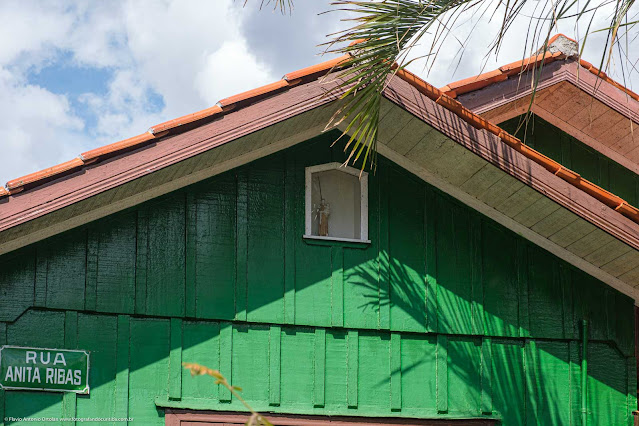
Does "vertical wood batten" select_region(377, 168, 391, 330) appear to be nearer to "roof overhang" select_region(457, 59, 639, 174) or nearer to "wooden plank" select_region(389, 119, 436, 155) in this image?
"wooden plank" select_region(389, 119, 436, 155)

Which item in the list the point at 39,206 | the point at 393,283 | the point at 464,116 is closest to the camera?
the point at 39,206

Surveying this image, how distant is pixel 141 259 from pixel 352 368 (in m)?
1.80

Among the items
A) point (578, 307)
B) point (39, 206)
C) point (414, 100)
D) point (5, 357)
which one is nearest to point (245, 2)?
point (414, 100)

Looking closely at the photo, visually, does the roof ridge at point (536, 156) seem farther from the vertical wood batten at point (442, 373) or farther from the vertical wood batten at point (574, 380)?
the vertical wood batten at point (442, 373)

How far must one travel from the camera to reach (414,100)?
263 inches

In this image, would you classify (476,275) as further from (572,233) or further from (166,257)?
(166,257)

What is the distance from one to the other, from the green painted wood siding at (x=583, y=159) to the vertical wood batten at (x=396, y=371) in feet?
8.14

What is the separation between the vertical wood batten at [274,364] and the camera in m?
6.84

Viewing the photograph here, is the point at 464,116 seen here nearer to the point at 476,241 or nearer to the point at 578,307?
the point at 476,241

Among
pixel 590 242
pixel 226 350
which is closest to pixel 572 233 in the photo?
pixel 590 242

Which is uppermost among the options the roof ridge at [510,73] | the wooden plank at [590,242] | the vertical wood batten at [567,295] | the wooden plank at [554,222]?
the roof ridge at [510,73]

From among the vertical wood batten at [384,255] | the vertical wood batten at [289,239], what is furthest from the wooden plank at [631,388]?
the vertical wood batten at [289,239]

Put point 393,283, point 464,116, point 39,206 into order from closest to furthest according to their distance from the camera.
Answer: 1. point 39,206
2. point 464,116
3. point 393,283

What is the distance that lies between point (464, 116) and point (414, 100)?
41 centimetres
